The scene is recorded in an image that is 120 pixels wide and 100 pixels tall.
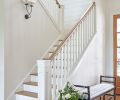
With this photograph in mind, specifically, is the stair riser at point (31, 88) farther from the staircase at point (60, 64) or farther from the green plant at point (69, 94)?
the green plant at point (69, 94)

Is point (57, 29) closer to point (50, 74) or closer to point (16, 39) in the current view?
point (16, 39)

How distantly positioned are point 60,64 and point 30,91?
3.62 feet

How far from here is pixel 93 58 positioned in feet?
17.1

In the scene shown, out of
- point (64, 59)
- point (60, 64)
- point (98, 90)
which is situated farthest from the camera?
point (98, 90)

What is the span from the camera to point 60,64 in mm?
3893

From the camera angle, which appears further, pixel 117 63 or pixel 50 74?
pixel 117 63

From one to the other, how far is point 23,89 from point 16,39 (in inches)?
45.6

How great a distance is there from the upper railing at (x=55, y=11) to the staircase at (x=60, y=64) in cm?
104

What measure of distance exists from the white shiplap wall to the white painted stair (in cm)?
209

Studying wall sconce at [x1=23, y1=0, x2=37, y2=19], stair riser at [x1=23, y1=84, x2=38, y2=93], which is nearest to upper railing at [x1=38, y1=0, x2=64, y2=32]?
wall sconce at [x1=23, y1=0, x2=37, y2=19]

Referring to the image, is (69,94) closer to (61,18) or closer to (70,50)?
(70,50)

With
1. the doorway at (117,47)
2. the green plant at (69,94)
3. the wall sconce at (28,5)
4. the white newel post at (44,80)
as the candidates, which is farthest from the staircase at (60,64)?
the wall sconce at (28,5)

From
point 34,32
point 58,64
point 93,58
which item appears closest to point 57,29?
point 34,32

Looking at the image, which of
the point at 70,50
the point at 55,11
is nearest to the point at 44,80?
the point at 70,50
